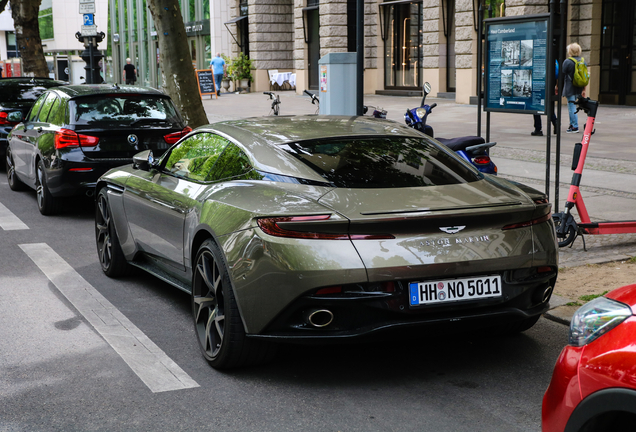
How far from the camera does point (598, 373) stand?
8.11 ft

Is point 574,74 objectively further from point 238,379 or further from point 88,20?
point 238,379

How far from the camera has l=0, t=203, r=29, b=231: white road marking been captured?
912cm

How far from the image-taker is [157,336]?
5.18m

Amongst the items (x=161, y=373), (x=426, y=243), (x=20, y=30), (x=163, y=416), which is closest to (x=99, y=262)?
(x=161, y=373)

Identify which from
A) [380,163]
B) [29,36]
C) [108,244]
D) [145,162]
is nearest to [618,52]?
[29,36]

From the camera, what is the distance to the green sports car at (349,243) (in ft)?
13.0

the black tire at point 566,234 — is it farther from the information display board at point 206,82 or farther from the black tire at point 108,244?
the information display board at point 206,82

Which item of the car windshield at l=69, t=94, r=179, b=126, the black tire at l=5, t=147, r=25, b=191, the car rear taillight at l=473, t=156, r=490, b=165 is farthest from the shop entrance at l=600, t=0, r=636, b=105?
the black tire at l=5, t=147, r=25, b=191

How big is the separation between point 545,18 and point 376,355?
4234 millimetres

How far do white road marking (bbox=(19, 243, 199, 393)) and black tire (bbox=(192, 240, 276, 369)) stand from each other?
0.21 metres

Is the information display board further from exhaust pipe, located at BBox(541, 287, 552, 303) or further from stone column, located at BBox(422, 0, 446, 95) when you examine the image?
exhaust pipe, located at BBox(541, 287, 552, 303)

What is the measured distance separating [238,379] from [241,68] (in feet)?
108

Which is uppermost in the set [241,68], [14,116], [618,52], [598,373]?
[241,68]

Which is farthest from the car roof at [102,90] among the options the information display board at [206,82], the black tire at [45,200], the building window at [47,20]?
the building window at [47,20]
